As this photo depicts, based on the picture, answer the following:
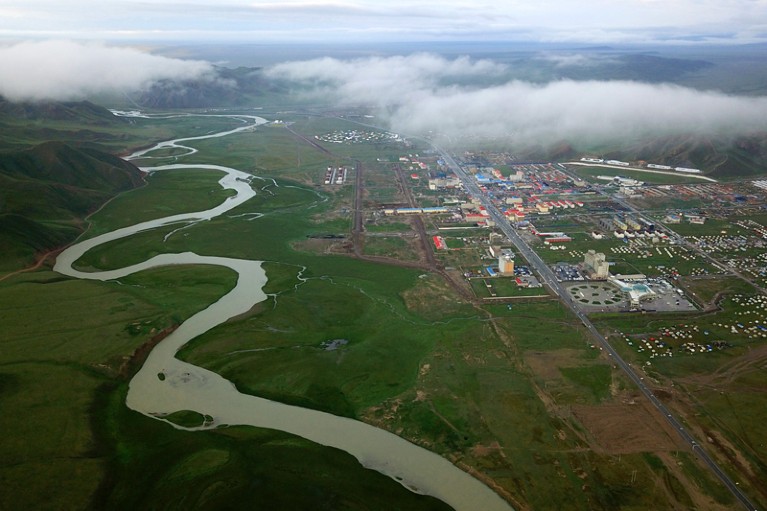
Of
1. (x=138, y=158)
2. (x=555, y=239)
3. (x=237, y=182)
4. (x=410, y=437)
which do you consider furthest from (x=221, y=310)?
(x=138, y=158)

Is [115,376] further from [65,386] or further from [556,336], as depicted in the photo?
[556,336]

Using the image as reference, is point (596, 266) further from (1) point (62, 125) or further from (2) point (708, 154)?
(1) point (62, 125)

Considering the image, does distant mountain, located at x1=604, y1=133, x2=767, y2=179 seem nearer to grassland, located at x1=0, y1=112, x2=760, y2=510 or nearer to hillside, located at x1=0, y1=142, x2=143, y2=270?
grassland, located at x1=0, y1=112, x2=760, y2=510

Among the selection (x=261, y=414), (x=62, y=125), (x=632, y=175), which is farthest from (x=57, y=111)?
(x=632, y=175)

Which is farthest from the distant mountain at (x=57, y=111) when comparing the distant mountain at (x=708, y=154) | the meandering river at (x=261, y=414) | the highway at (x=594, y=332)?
the distant mountain at (x=708, y=154)

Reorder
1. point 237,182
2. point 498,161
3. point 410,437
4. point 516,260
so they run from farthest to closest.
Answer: point 498,161 < point 237,182 < point 516,260 < point 410,437

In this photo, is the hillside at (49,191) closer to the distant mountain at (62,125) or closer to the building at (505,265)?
the distant mountain at (62,125)
